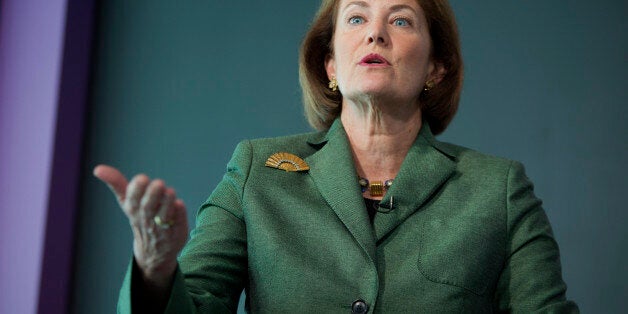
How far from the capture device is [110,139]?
2.54 m

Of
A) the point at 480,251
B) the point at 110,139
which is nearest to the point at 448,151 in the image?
the point at 480,251

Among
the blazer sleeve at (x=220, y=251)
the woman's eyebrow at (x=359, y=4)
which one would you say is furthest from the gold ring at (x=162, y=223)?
the woman's eyebrow at (x=359, y=4)

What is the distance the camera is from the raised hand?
1.10 meters

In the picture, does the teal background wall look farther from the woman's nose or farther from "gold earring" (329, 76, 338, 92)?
the woman's nose

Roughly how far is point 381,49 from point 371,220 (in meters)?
0.41

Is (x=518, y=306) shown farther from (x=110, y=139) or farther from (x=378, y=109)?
(x=110, y=139)

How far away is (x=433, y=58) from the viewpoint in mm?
1957

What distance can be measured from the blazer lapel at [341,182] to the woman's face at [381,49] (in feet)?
0.42

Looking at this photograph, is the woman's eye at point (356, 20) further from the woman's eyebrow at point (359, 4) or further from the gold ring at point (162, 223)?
the gold ring at point (162, 223)

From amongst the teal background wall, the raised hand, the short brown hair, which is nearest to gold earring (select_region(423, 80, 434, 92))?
the short brown hair

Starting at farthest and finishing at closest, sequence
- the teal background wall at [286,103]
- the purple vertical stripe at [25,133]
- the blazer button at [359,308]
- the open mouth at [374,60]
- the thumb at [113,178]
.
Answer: the teal background wall at [286,103] < the purple vertical stripe at [25,133] < the open mouth at [374,60] < the blazer button at [359,308] < the thumb at [113,178]

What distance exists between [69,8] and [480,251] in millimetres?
1633

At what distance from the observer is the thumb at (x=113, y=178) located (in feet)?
3.58

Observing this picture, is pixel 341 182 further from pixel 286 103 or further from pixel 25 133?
pixel 25 133
